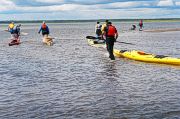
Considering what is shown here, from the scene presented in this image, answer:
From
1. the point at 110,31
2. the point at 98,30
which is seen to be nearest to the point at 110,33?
the point at 110,31

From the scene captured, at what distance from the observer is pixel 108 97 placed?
12.8m


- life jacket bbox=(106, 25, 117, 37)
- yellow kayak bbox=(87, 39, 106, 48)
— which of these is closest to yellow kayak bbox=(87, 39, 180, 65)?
life jacket bbox=(106, 25, 117, 37)

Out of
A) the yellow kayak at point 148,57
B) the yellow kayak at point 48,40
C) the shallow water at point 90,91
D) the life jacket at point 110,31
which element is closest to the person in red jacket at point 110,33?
the life jacket at point 110,31

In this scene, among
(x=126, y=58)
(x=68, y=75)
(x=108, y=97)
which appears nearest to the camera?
(x=108, y=97)

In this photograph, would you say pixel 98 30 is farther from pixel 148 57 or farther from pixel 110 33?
pixel 148 57

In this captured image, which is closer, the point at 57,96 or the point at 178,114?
the point at 178,114

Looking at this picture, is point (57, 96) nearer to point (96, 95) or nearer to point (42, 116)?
point (96, 95)

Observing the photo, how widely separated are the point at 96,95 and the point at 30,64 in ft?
33.3

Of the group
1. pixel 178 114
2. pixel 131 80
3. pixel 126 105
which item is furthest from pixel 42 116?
pixel 131 80

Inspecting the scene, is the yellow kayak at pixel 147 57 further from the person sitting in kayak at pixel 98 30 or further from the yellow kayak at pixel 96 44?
the person sitting in kayak at pixel 98 30

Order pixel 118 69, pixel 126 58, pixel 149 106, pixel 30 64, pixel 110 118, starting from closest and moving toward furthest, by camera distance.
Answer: pixel 110 118 → pixel 149 106 → pixel 118 69 → pixel 30 64 → pixel 126 58

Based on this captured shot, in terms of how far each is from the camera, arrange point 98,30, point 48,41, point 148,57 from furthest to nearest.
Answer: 1. point 48,41
2. point 98,30
3. point 148,57

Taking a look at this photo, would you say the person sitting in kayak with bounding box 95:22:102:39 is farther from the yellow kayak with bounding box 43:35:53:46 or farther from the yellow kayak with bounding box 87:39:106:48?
the yellow kayak with bounding box 43:35:53:46

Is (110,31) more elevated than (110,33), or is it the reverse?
(110,31)
